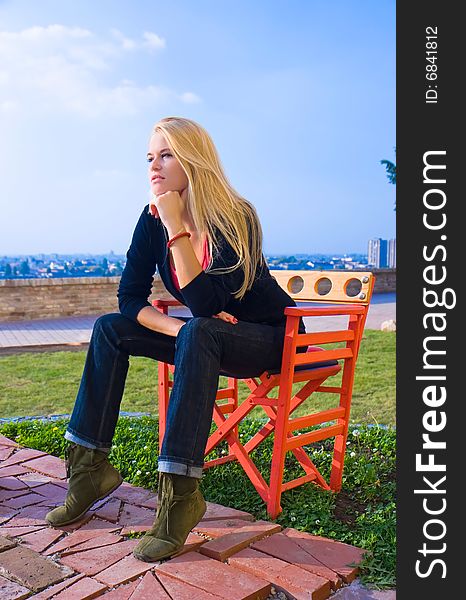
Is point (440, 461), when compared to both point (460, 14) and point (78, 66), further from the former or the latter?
point (78, 66)

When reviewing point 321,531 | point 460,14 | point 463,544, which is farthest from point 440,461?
point 460,14

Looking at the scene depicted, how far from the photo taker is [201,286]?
2129 mm

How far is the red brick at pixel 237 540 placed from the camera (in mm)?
1949

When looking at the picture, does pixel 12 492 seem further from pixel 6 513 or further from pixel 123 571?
pixel 123 571

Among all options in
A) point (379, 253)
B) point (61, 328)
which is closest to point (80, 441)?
point (61, 328)

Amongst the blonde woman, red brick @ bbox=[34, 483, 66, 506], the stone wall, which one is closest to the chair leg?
the blonde woman

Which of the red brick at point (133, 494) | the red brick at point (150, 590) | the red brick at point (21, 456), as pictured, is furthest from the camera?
the red brick at point (21, 456)

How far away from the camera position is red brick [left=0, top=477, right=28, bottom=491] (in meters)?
2.53

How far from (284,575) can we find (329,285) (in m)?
1.41

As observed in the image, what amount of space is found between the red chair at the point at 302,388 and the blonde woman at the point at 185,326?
0.11m

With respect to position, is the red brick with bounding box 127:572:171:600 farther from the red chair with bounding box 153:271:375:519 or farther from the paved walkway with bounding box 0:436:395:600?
the red chair with bounding box 153:271:375:519

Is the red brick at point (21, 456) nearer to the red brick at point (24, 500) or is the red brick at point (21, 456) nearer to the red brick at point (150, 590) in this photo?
the red brick at point (24, 500)

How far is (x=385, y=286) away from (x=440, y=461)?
15908mm

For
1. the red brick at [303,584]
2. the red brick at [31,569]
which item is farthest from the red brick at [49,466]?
the red brick at [303,584]
